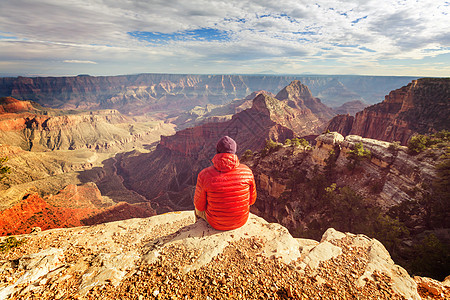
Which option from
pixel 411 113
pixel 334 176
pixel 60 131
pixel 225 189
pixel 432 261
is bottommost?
pixel 60 131

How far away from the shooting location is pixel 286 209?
25.7 metres

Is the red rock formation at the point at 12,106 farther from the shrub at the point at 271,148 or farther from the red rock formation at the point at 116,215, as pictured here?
the shrub at the point at 271,148

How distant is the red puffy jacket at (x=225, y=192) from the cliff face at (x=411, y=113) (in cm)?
5055

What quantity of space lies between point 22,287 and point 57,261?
1.35m

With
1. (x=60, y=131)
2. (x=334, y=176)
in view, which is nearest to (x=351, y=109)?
(x=334, y=176)

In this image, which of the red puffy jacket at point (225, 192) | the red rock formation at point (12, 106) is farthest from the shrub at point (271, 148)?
the red rock formation at point (12, 106)

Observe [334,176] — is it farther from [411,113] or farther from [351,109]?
[351,109]

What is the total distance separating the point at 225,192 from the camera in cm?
656

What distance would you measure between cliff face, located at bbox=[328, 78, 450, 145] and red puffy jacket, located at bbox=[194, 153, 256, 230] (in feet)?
166

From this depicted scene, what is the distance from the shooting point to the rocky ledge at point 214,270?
4.69 m

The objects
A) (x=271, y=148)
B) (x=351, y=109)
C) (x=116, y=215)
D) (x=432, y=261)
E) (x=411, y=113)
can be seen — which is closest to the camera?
(x=432, y=261)

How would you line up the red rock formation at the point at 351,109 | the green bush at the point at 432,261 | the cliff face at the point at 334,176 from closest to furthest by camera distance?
1. the green bush at the point at 432,261
2. the cliff face at the point at 334,176
3. the red rock formation at the point at 351,109

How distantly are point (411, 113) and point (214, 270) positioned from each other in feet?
193

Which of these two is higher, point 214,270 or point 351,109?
point 214,270
